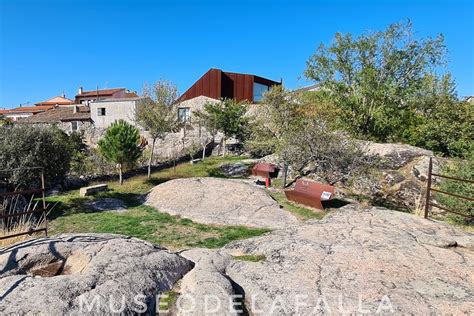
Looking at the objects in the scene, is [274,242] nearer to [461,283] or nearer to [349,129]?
[461,283]

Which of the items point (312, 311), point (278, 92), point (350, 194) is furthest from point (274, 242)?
point (278, 92)

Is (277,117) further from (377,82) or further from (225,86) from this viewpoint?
(225,86)

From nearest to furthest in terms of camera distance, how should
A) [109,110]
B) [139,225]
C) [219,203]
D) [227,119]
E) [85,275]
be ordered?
[85,275], [139,225], [219,203], [227,119], [109,110]

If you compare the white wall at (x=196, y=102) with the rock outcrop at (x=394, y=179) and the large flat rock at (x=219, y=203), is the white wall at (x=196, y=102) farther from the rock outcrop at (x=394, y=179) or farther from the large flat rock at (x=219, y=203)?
the large flat rock at (x=219, y=203)

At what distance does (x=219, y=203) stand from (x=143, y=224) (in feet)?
9.50

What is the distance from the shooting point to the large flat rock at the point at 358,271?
3.64 m

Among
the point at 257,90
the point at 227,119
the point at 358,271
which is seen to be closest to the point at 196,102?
the point at 257,90

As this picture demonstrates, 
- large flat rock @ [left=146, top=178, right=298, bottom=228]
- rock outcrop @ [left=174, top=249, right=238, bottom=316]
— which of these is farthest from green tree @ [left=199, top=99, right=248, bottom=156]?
rock outcrop @ [left=174, top=249, right=238, bottom=316]

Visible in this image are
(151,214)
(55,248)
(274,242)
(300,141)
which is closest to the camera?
(55,248)

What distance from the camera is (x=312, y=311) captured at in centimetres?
354

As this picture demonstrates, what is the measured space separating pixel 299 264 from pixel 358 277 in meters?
0.82

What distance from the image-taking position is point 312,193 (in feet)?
36.6

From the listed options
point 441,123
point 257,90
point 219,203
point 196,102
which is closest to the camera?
point 219,203

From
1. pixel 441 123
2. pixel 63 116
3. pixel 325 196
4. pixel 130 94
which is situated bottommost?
pixel 325 196
